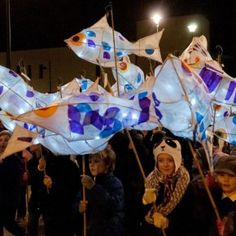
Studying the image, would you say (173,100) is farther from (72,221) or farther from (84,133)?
(72,221)

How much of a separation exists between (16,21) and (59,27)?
234 centimetres

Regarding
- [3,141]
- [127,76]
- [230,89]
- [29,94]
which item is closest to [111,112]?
[230,89]

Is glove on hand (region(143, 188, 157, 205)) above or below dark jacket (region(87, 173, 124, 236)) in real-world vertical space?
above

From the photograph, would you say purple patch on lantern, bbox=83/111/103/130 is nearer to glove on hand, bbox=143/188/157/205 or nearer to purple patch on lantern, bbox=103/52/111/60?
glove on hand, bbox=143/188/157/205

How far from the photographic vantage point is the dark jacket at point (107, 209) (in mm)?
5328

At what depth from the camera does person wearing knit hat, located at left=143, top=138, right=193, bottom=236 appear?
15.8ft

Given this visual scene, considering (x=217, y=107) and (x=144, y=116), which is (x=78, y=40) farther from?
(x=144, y=116)

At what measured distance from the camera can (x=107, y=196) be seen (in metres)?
5.29

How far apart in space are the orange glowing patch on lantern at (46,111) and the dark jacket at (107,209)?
1.35m

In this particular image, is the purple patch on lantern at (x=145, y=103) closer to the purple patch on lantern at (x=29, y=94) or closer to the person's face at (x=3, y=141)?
the purple patch on lantern at (x=29, y=94)

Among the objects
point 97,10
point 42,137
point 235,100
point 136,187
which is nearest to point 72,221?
point 136,187


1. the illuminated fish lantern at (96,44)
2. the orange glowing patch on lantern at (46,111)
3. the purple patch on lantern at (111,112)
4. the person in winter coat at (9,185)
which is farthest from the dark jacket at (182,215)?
the illuminated fish lantern at (96,44)

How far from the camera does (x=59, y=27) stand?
30.2 m

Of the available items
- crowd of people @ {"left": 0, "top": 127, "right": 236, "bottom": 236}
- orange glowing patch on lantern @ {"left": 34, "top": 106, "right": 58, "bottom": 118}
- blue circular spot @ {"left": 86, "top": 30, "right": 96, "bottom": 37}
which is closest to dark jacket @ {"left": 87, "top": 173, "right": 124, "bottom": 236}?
crowd of people @ {"left": 0, "top": 127, "right": 236, "bottom": 236}
